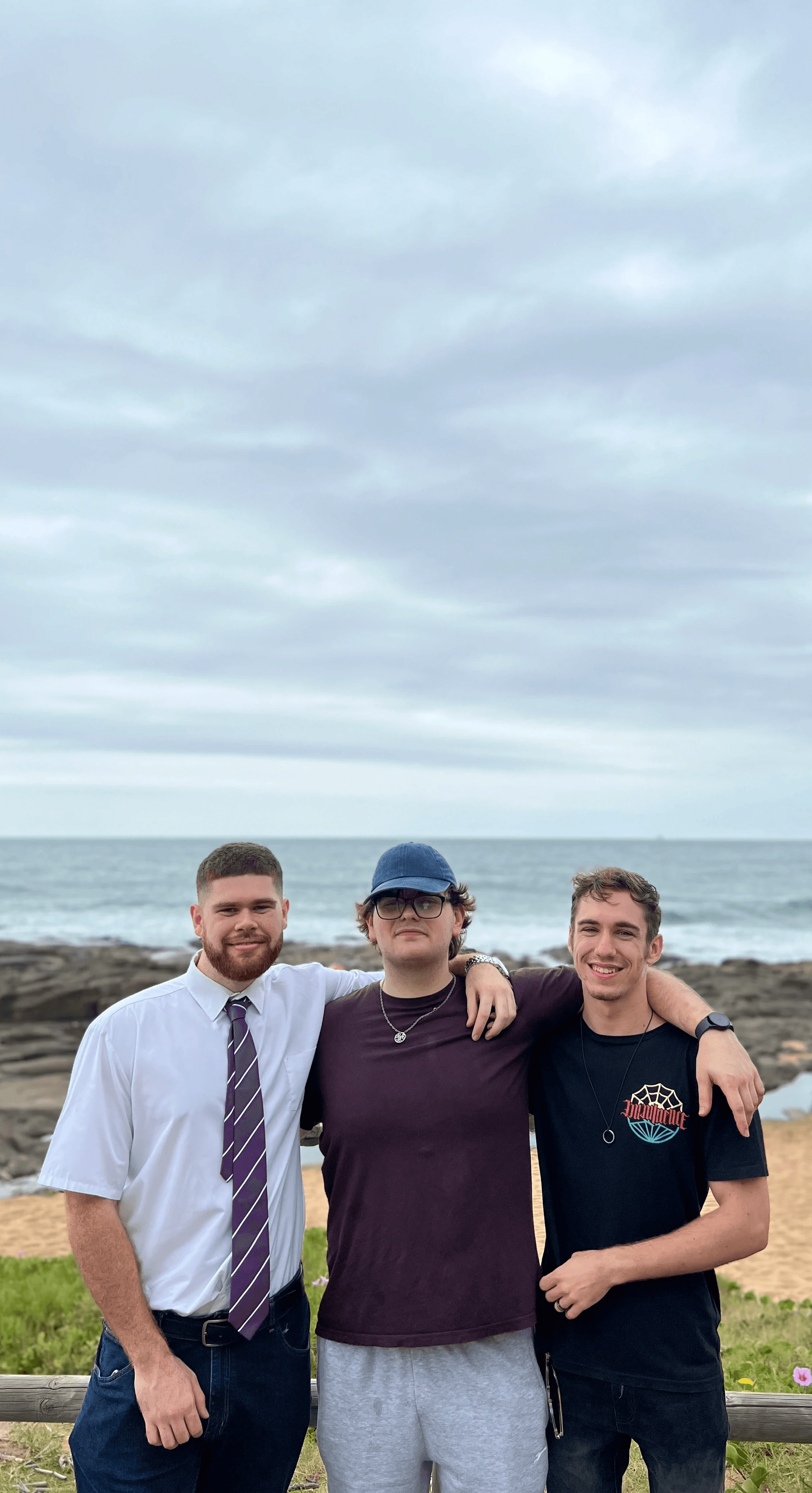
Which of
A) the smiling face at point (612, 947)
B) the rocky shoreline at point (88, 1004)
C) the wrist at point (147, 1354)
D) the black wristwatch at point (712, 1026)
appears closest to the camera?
the wrist at point (147, 1354)

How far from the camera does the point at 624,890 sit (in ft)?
11.6

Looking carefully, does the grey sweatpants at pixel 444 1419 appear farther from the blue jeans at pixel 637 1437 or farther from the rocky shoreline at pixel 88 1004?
the rocky shoreline at pixel 88 1004

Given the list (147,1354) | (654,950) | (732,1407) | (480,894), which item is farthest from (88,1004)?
(480,894)

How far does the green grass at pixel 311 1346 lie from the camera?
15.7 feet

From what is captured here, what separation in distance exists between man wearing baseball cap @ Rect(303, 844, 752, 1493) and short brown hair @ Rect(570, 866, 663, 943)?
212 millimetres

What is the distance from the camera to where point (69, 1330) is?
6812 mm

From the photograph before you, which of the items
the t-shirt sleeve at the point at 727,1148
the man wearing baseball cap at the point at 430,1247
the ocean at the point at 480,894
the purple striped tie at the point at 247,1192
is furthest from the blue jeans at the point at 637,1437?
the ocean at the point at 480,894

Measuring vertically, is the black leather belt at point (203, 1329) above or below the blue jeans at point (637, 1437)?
above

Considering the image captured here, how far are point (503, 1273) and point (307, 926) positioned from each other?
54469 mm

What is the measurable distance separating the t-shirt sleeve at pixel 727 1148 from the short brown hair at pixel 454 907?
985 mm

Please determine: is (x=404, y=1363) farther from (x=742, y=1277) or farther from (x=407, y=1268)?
(x=742, y=1277)

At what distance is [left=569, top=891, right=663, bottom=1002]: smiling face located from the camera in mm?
3387

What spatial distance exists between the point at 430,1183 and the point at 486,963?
0.76 meters

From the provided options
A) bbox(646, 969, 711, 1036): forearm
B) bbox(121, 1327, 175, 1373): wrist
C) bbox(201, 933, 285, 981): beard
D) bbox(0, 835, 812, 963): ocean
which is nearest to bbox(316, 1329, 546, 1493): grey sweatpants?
bbox(121, 1327, 175, 1373): wrist
